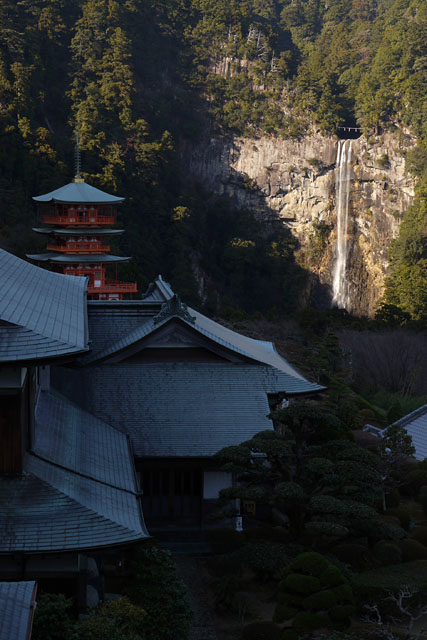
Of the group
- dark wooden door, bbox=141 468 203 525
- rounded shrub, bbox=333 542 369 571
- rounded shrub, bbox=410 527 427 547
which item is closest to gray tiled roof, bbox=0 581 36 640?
rounded shrub, bbox=333 542 369 571

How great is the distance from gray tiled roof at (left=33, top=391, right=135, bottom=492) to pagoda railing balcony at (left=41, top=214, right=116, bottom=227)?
24082mm

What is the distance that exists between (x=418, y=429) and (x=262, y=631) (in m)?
12.0

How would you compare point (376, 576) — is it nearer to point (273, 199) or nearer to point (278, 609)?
point (278, 609)

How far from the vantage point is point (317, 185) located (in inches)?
3049

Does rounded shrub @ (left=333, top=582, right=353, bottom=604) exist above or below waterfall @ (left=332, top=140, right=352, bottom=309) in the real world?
below

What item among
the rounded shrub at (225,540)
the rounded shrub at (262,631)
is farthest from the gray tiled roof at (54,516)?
the rounded shrub at (225,540)

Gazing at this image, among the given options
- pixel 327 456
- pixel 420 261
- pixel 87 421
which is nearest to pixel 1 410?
pixel 87 421

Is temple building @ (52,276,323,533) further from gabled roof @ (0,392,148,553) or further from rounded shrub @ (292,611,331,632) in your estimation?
rounded shrub @ (292,611,331,632)

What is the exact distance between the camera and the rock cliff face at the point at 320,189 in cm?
7362

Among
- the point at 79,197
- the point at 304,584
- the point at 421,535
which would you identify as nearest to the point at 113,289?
the point at 79,197

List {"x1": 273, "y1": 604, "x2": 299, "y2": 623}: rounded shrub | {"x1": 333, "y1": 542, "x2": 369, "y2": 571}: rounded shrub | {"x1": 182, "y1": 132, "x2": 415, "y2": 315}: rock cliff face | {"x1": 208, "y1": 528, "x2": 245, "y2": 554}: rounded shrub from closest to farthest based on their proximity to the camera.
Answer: {"x1": 273, "y1": 604, "x2": 299, "y2": 623}: rounded shrub
{"x1": 333, "y1": 542, "x2": 369, "y2": 571}: rounded shrub
{"x1": 208, "y1": 528, "x2": 245, "y2": 554}: rounded shrub
{"x1": 182, "y1": 132, "x2": 415, "y2": 315}: rock cliff face

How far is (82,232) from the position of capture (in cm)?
3691

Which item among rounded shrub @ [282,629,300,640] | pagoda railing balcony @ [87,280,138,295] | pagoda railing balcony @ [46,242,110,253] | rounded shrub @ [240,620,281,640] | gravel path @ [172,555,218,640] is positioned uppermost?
pagoda railing balcony @ [46,242,110,253]

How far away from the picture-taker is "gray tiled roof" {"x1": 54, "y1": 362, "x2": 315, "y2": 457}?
13.8m
